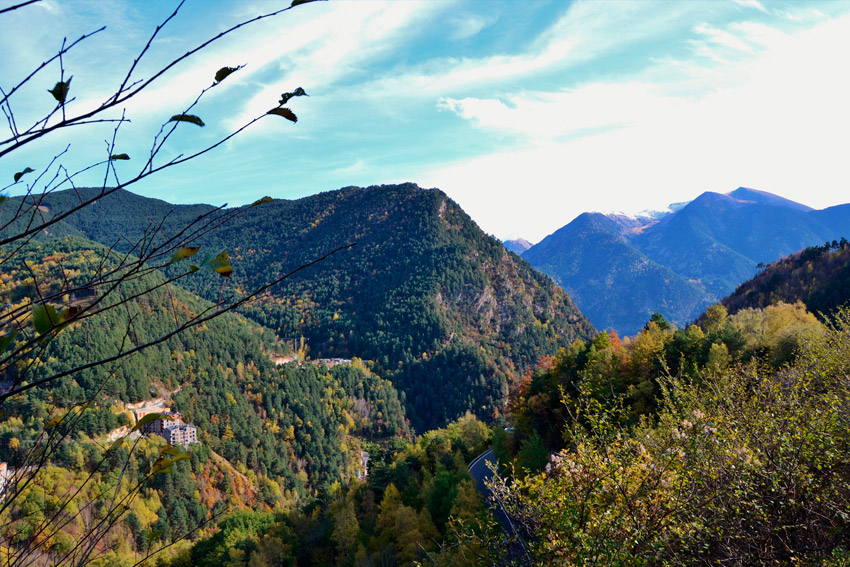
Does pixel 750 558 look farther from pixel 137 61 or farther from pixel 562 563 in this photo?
pixel 137 61

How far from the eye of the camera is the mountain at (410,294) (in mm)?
101938

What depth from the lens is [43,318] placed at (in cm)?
118

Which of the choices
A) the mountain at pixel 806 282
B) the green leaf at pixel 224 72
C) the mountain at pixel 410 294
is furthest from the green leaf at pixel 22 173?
the mountain at pixel 410 294

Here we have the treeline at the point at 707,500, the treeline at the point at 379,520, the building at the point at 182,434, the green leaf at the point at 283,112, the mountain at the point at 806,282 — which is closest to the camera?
the green leaf at the point at 283,112

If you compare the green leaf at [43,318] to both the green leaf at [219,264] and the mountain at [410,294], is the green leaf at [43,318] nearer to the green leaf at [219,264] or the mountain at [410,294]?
the green leaf at [219,264]

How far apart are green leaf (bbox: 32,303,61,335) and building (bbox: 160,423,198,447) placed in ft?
205

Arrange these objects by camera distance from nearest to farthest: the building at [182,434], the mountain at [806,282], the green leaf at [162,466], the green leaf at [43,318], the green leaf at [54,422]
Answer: the green leaf at [43,318]
the green leaf at [162,466]
the green leaf at [54,422]
the mountain at [806,282]
the building at [182,434]

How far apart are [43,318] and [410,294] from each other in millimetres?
128762

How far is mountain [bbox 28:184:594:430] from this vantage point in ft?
334

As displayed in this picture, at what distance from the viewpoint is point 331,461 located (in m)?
73.9

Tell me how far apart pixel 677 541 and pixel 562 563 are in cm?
132

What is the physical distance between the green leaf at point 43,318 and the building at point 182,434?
205ft

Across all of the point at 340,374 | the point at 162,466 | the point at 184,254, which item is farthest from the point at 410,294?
the point at 184,254

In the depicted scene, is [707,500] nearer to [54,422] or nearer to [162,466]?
[162,466]
